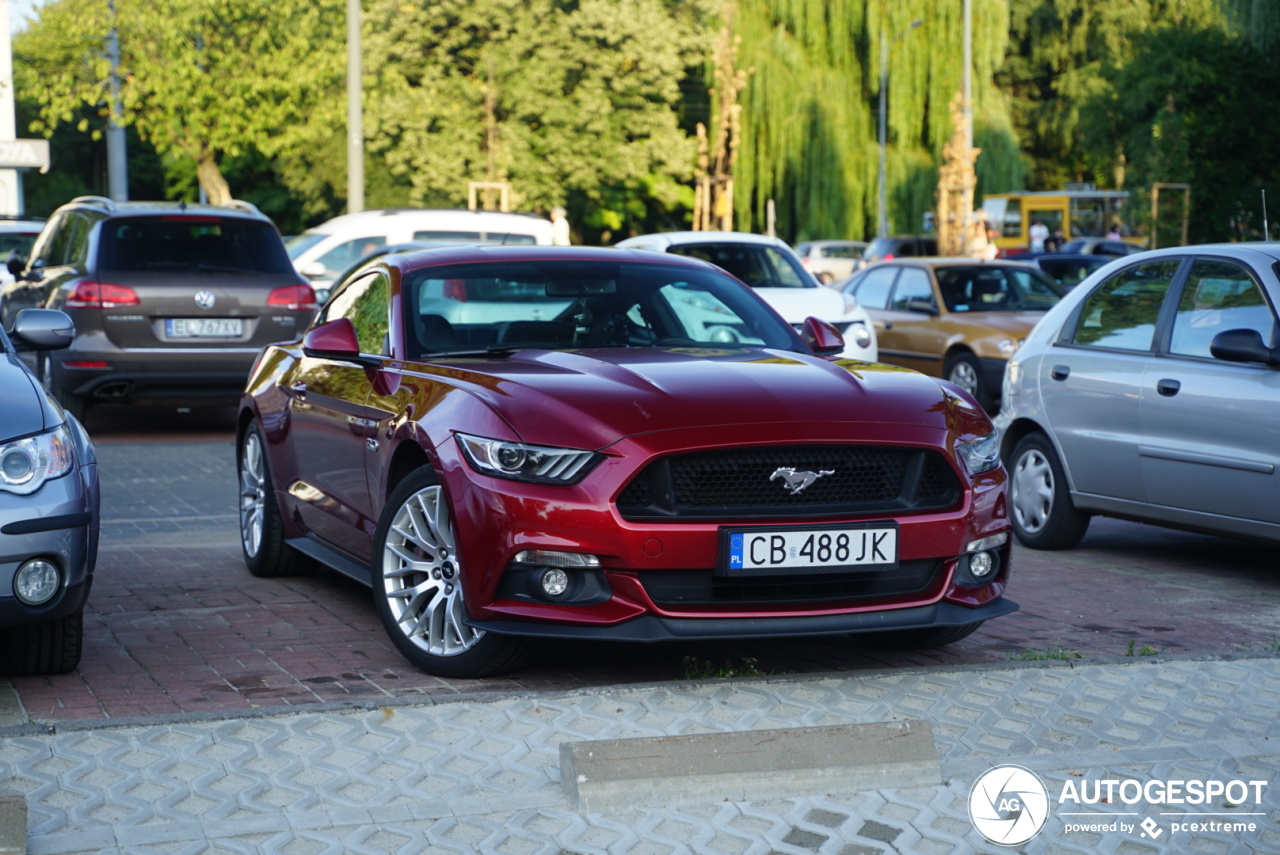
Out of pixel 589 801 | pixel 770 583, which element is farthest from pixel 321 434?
pixel 589 801

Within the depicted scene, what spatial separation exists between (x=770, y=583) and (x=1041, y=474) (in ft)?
13.0

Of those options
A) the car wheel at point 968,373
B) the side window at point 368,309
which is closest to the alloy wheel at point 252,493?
the side window at point 368,309

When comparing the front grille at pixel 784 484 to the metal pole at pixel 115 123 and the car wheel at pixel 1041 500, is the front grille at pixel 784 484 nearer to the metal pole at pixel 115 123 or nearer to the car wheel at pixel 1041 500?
the car wheel at pixel 1041 500

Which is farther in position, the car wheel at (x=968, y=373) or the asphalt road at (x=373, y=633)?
the car wheel at (x=968, y=373)

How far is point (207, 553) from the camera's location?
8211 mm

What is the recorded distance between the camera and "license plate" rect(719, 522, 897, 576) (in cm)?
505

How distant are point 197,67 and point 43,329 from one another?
25.8 m

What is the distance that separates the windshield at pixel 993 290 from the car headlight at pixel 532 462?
12525mm

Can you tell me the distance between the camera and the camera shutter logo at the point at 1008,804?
13.5 ft

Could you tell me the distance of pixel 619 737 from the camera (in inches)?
184

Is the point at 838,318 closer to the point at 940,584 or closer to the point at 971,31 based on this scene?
the point at 940,584

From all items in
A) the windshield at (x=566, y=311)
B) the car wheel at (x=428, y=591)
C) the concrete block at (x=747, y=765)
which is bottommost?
the concrete block at (x=747, y=765)

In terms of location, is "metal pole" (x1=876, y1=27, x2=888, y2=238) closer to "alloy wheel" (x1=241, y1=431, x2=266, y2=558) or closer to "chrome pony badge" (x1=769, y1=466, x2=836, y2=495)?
"alloy wheel" (x1=241, y1=431, x2=266, y2=558)

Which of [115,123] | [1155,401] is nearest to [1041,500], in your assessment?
[1155,401]
